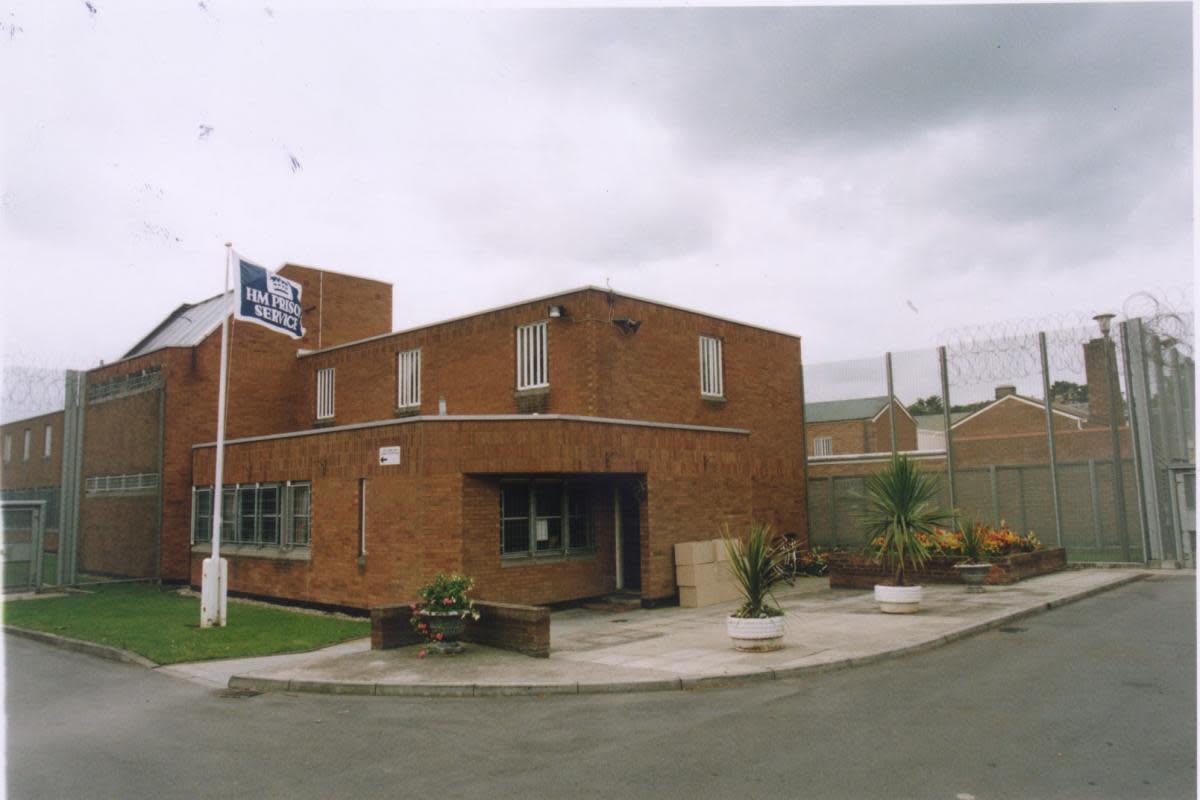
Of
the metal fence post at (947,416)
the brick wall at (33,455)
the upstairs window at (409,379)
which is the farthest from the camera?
the brick wall at (33,455)

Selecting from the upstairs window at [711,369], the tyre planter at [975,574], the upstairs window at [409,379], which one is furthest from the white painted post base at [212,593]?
the tyre planter at [975,574]

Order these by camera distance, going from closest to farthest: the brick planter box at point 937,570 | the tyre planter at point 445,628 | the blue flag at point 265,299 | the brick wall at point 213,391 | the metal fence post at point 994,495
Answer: the tyre planter at point 445,628 < the blue flag at point 265,299 < the brick planter box at point 937,570 < the metal fence post at point 994,495 < the brick wall at point 213,391

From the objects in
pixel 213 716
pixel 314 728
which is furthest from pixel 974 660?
pixel 213 716

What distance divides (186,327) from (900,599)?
24.1 meters

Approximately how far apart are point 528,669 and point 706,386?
1290 centimetres

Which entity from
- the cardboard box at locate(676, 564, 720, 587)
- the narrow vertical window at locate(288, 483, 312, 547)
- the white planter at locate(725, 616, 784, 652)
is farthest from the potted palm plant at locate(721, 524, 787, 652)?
the narrow vertical window at locate(288, 483, 312, 547)

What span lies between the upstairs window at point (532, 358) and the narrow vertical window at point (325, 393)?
8006 mm

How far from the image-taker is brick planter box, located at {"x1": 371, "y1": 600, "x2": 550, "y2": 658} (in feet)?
37.5

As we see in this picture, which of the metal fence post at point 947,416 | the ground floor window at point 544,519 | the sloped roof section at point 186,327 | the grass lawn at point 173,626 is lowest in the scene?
the grass lawn at point 173,626

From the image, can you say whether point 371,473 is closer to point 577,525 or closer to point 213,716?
point 577,525

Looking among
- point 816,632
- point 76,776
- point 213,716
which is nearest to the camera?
point 76,776

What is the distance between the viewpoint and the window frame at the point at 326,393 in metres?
25.5

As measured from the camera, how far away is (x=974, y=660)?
1055 cm

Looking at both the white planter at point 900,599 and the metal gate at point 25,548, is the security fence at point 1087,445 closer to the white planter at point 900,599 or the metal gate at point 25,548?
the white planter at point 900,599
